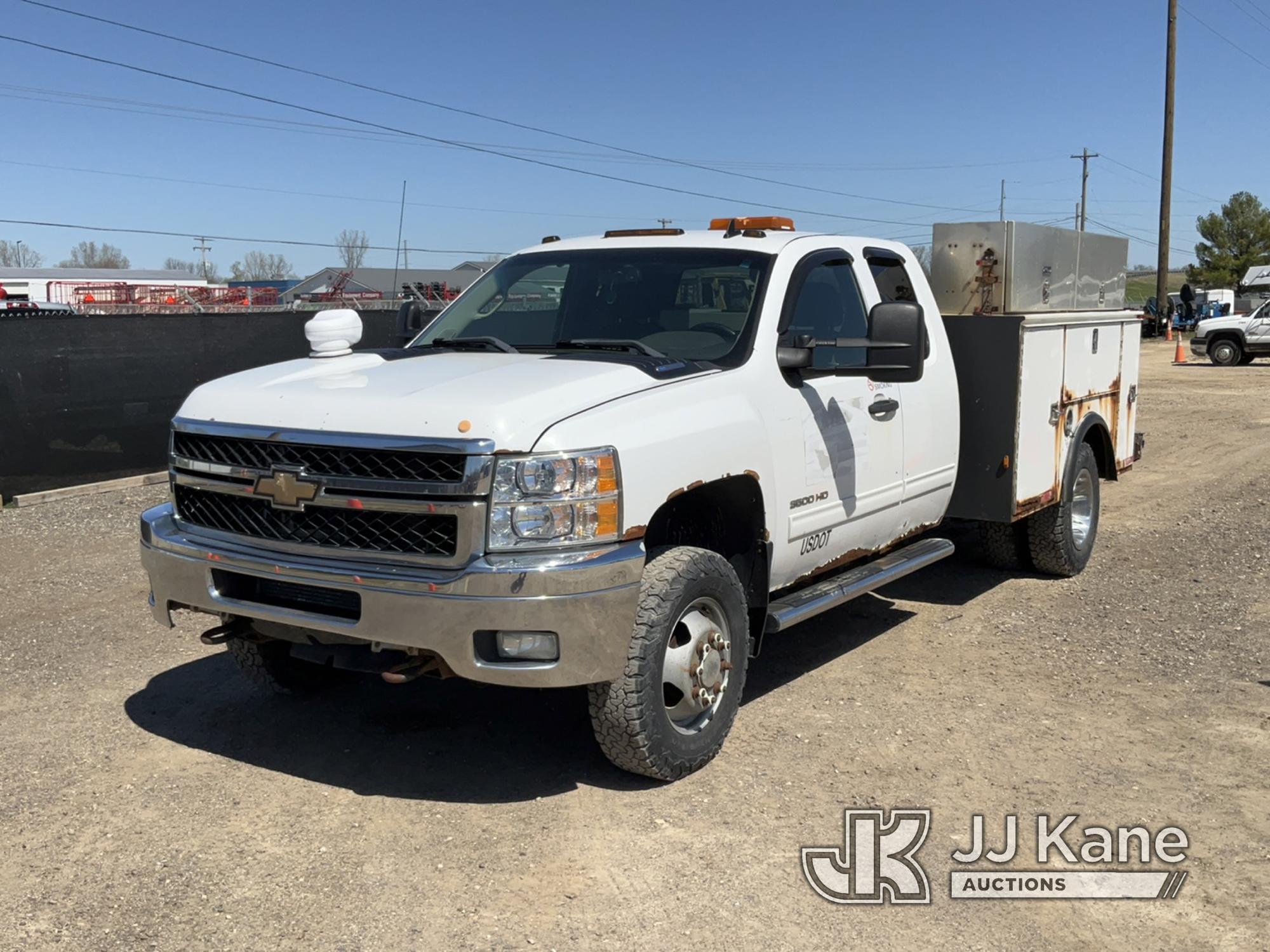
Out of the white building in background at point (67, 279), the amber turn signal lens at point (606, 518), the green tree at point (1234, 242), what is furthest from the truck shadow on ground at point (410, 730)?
the green tree at point (1234, 242)

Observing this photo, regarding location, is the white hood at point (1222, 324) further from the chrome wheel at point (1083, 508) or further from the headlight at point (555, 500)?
the headlight at point (555, 500)

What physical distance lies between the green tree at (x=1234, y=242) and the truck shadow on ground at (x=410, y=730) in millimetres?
73700

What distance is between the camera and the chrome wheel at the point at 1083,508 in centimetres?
782

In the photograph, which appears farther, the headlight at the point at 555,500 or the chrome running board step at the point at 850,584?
the chrome running board step at the point at 850,584

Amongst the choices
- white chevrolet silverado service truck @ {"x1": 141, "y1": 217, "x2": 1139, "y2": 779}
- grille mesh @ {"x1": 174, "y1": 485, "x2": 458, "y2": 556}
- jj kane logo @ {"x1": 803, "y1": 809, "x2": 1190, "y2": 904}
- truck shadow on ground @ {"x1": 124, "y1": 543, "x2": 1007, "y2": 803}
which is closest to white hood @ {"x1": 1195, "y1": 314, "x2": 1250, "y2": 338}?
white chevrolet silverado service truck @ {"x1": 141, "y1": 217, "x2": 1139, "y2": 779}

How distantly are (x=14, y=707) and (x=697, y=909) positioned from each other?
3401mm

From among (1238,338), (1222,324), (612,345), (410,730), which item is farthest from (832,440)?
(1222,324)

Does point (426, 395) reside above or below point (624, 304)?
below

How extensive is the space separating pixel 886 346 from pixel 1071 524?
128 inches

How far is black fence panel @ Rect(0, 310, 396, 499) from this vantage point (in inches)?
406

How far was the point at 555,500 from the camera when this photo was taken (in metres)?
3.90

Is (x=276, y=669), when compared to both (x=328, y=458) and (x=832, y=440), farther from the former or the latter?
(x=832, y=440)

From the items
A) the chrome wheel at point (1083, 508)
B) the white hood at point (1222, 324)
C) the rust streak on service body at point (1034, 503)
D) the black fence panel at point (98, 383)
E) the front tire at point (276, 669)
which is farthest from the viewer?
the white hood at point (1222, 324)

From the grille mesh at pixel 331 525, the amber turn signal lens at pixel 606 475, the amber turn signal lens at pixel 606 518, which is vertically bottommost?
the grille mesh at pixel 331 525
